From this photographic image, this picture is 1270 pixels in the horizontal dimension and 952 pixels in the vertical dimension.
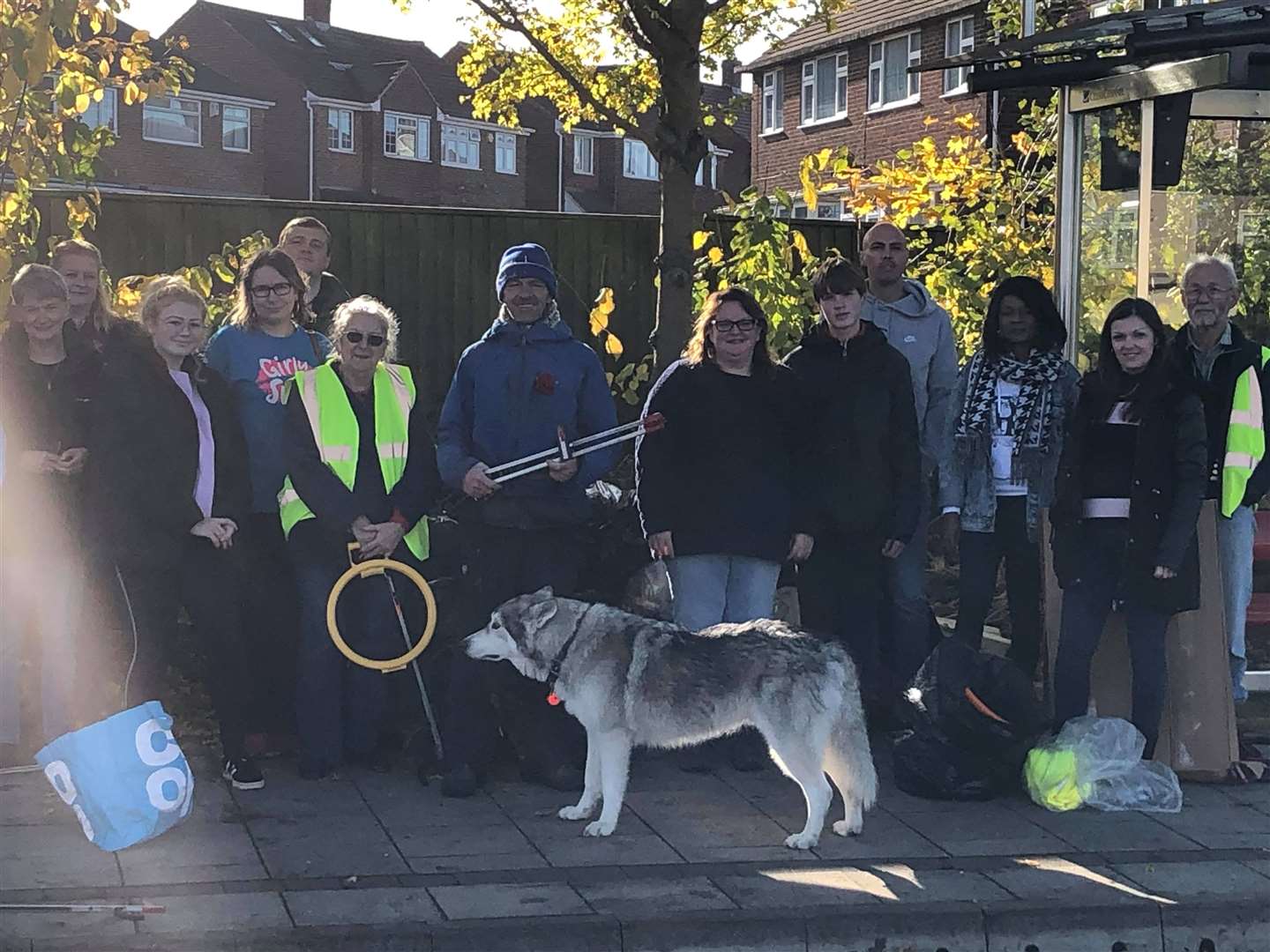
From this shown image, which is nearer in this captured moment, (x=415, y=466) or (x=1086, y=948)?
(x=1086, y=948)

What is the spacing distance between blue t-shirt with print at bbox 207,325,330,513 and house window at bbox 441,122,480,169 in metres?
53.0

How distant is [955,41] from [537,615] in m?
33.7

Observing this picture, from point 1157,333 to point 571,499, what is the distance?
2476 mm

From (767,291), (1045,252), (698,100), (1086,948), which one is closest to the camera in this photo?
(1086,948)

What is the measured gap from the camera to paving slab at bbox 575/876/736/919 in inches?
212

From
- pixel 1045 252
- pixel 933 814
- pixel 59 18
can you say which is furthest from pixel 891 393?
pixel 1045 252

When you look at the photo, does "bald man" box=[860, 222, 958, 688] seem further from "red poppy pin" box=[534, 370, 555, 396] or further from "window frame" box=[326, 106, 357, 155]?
"window frame" box=[326, 106, 357, 155]

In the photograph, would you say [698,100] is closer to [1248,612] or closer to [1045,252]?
[1045,252]

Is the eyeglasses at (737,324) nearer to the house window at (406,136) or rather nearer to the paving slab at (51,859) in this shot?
the paving slab at (51,859)

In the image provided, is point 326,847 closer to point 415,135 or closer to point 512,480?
point 512,480

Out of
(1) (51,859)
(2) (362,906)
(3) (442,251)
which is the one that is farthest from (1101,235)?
(3) (442,251)

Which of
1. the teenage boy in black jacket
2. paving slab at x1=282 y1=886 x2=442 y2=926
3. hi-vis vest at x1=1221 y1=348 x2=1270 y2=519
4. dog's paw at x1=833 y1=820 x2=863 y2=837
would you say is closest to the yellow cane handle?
paving slab at x1=282 y1=886 x2=442 y2=926

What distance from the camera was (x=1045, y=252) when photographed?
11.2 meters

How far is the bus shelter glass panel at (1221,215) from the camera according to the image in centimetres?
895
